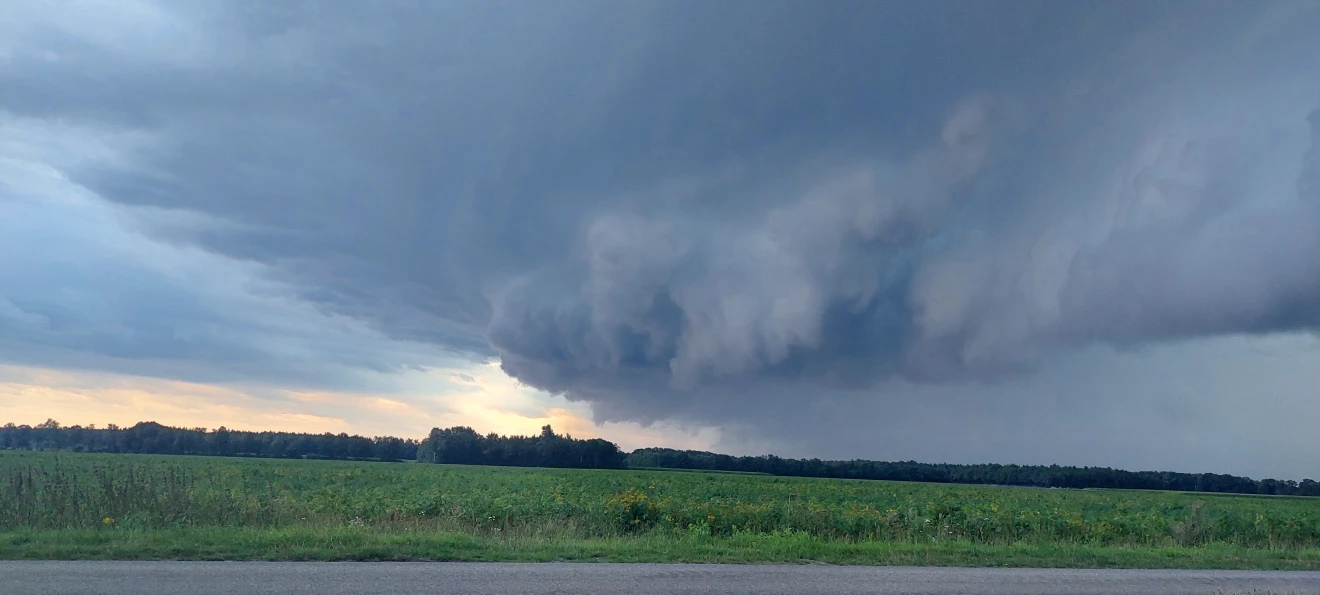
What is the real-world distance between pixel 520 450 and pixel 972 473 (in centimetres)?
8527

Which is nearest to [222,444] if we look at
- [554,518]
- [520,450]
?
[520,450]

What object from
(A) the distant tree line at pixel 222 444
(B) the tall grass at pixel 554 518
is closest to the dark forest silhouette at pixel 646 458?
(A) the distant tree line at pixel 222 444

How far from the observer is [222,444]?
126 m

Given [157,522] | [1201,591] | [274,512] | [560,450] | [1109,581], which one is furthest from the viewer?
[560,450]

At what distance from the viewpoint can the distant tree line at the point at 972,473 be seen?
124m

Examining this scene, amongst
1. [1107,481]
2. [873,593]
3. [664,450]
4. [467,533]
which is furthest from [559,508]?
[1107,481]

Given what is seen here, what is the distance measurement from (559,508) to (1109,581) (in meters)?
13.1

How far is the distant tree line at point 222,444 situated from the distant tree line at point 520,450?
2139 centimetres

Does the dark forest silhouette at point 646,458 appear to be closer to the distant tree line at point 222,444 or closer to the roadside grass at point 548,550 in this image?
the distant tree line at point 222,444

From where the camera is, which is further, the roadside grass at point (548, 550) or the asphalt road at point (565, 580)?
the roadside grass at point (548, 550)

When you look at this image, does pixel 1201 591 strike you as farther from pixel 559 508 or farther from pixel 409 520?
pixel 409 520

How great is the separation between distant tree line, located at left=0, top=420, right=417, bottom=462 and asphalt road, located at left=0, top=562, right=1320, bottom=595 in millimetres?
114186

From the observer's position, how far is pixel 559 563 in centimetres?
1376

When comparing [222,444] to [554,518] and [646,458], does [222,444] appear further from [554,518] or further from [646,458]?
[554,518]
